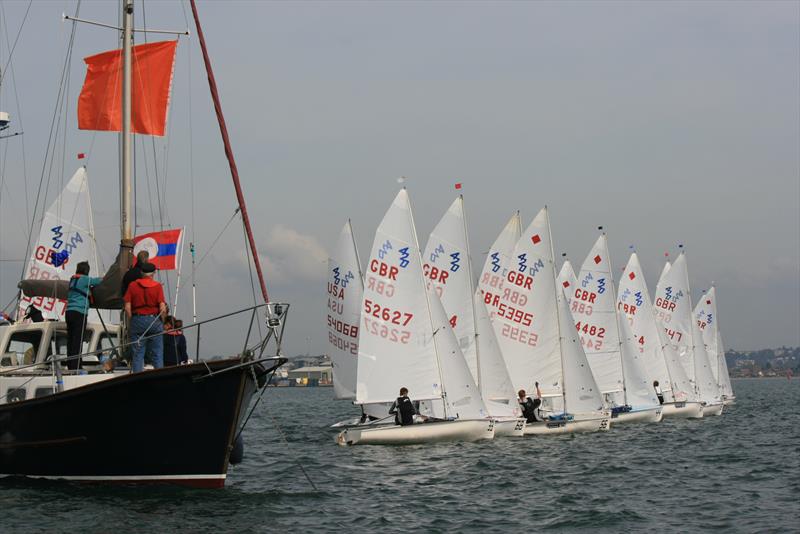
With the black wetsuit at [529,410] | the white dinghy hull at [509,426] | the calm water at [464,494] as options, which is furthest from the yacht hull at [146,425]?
the black wetsuit at [529,410]

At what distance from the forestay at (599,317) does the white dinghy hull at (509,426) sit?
1176 cm

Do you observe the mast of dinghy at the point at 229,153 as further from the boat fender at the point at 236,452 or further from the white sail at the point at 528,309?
the white sail at the point at 528,309

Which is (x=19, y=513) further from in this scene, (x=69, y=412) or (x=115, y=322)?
(x=115, y=322)

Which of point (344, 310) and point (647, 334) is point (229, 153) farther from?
point (647, 334)

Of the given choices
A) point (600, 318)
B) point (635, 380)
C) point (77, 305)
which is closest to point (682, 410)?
point (635, 380)

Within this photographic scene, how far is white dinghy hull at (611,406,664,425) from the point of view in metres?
44.4

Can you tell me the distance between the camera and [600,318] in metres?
46.3

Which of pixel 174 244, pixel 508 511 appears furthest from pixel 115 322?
pixel 508 511

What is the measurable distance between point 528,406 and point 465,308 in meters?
3.91

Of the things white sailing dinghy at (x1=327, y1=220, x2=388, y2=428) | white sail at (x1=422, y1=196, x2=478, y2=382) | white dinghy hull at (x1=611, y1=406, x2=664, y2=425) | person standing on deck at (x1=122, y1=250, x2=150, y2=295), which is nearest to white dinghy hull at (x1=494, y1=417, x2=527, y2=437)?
white sail at (x1=422, y1=196, x2=478, y2=382)

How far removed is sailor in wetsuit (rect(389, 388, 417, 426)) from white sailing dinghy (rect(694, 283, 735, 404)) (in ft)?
126

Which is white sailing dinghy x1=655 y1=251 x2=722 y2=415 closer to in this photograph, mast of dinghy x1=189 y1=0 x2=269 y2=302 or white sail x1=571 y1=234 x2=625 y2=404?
white sail x1=571 y1=234 x2=625 y2=404

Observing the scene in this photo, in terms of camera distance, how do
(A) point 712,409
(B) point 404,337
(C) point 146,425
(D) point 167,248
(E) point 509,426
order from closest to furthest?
(C) point 146,425, (D) point 167,248, (B) point 404,337, (E) point 509,426, (A) point 712,409

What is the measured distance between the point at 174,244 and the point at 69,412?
766 cm
